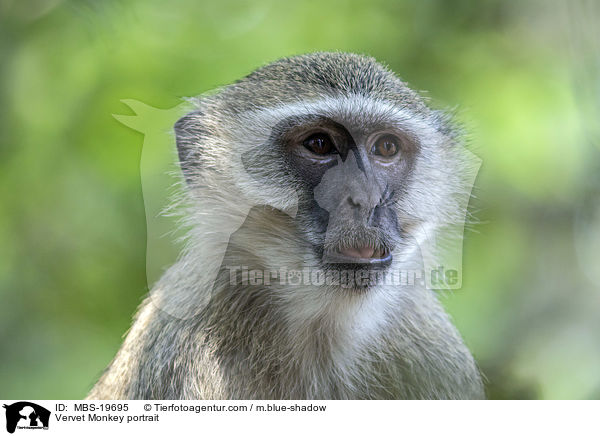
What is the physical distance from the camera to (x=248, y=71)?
7.22 ft

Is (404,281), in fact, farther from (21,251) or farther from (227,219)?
(21,251)

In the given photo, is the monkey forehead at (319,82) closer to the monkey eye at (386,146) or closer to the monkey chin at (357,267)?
the monkey eye at (386,146)

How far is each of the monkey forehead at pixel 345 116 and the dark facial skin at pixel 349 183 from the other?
17 millimetres

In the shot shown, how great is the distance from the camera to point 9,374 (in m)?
2.14

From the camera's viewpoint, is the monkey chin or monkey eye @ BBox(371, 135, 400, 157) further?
monkey eye @ BBox(371, 135, 400, 157)

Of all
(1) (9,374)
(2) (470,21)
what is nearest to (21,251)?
(1) (9,374)

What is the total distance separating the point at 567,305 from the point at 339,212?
938 millimetres

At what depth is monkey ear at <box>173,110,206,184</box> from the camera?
2.12 m

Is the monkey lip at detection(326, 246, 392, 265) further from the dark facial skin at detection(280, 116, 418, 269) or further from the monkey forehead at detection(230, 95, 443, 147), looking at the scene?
the monkey forehead at detection(230, 95, 443, 147)

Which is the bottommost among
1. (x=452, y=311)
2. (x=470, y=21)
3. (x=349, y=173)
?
(x=452, y=311)
